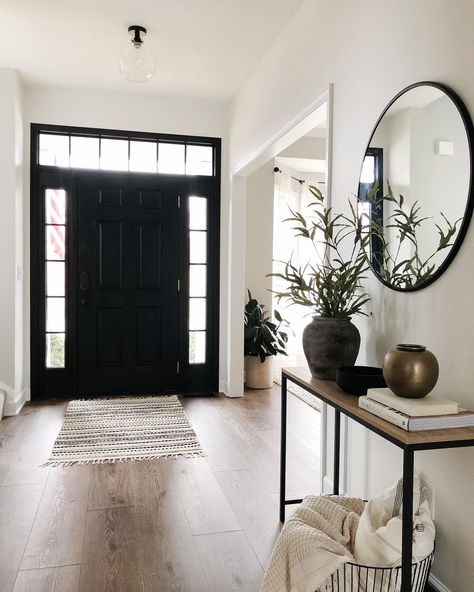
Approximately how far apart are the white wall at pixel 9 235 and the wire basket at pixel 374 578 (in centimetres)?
333

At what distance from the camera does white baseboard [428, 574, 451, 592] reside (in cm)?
176

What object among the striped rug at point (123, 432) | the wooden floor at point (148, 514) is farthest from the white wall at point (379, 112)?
the striped rug at point (123, 432)

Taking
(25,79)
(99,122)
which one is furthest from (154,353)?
(25,79)

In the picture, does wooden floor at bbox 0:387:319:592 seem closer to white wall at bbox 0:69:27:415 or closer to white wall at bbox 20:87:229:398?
white wall at bbox 0:69:27:415

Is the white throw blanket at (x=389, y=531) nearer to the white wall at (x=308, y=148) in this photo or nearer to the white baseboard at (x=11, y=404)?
the white baseboard at (x=11, y=404)

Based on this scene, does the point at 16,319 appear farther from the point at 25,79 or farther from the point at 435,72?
the point at 435,72

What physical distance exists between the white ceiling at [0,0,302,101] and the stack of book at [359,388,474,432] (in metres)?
2.55

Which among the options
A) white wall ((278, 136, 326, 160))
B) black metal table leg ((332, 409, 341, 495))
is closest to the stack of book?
black metal table leg ((332, 409, 341, 495))

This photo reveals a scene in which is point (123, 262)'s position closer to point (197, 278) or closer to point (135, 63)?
point (197, 278)

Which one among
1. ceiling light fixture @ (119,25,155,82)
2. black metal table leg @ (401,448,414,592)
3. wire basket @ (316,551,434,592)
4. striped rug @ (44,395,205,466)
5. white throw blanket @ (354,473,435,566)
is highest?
ceiling light fixture @ (119,25,155,82)

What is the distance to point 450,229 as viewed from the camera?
5.62 feet

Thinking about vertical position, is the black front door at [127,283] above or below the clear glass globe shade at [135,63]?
below

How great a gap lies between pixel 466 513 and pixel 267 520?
1020mm

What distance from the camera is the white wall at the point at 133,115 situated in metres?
4.62
